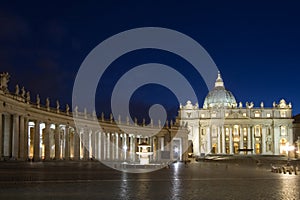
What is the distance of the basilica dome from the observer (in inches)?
6969

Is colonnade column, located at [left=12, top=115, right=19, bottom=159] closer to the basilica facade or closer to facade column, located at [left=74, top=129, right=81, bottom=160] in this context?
facade column, located at [left=74, top=129, right=81, bottom=160]

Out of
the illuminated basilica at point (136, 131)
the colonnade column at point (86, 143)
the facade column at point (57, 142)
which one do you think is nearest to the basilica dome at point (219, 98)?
the illuminated basilica at point (136, 131)

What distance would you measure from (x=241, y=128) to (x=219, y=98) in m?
20.7

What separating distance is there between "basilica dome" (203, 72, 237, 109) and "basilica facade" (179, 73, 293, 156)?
8.93m

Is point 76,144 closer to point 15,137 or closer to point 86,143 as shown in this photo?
point 86,143

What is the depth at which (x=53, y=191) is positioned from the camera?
840 inches

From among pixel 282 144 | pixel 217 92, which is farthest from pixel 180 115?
pixel 282 144

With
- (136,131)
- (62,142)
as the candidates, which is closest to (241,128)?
(136,131)

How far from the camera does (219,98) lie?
17988 centimetres

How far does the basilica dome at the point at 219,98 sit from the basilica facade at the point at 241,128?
893cm

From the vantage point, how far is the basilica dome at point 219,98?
177 meters

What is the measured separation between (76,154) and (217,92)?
11447 centimetres

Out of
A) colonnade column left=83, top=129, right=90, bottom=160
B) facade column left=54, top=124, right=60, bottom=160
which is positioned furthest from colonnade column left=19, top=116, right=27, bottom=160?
colonnade column left=83, top=129, right=90, bottom=160

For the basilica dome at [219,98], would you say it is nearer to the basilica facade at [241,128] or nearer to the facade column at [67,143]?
the basilica facade at [241,128]
